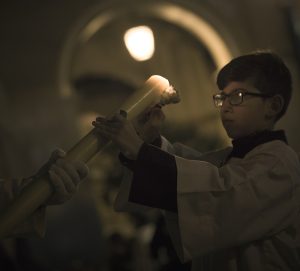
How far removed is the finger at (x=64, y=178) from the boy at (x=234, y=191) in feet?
0.58

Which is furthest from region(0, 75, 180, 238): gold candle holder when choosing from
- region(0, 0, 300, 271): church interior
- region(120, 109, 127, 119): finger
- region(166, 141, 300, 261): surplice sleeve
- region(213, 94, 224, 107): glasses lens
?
region(0, 0, 300, 271): church interior

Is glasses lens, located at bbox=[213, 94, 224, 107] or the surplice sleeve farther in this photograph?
glasses lens, located at bbox=[213, 94, 224, 107]

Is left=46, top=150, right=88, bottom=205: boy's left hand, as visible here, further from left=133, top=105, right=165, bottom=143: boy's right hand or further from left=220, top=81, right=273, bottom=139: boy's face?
left=220, top=81, right=273, bottom=139: boy's face

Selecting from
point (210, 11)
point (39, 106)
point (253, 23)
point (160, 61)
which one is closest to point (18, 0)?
point (39, 106)

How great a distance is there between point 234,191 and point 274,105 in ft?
1.32

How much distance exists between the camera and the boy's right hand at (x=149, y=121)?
59.6 inches

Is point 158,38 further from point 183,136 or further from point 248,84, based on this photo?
point 248,84

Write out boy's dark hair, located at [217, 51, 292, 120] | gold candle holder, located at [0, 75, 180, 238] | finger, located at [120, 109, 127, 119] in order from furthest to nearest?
boy's dark hair, located at [217, 51, 292, 120] → finger, located at [120, 109, 127, 119] → gold candle holder, located at [0, 75, 180, 238]

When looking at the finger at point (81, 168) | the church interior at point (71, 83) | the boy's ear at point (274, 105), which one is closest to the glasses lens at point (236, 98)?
the boy's ear at point (274, 105)

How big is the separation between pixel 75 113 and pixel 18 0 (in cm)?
147

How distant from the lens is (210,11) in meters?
5.58

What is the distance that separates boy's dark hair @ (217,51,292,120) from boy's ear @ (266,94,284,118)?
0.06 feet

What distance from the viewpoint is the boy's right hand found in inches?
59.6

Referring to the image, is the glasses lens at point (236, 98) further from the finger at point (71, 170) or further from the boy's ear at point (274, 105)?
the finger at point (71, 170)
